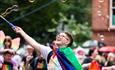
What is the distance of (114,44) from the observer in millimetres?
29984

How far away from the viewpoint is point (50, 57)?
10.9m

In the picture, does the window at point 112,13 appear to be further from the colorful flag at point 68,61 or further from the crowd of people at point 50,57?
the colorful flag at point 68,61

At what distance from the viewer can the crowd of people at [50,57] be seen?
10812 mm

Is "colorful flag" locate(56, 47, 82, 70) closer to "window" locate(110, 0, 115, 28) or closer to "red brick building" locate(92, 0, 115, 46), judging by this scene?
"red brick building" locate(92, 0, 115, 46)

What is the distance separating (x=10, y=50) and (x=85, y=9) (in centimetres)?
3788

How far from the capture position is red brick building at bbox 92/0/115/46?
29.7 metres

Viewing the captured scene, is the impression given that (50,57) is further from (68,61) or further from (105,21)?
(105,21)

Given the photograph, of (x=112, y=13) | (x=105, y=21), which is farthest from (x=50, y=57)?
(x=112, y=13)

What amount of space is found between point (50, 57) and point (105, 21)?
19.2 meters

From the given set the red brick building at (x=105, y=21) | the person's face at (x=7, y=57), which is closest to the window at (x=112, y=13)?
the red brick building at (x=105, y=21)

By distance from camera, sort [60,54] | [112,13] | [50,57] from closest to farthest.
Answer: [50,57] → [60,54] → [112,13]

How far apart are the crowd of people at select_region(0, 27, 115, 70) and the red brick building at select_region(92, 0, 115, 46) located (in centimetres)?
1179

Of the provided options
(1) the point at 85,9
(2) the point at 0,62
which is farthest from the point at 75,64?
(1) the point at 85,9

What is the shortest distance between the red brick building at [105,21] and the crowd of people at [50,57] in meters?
11.8
